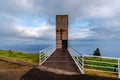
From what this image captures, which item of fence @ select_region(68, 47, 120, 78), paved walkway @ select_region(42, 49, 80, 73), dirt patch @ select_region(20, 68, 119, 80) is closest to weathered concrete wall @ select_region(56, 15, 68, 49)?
fence @ select_region(68, 47, 120, 78)

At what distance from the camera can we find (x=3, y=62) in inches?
990

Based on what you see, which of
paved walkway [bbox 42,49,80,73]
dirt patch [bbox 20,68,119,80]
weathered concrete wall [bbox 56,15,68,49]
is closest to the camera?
dirt patch [bbox 20,68,119,80]

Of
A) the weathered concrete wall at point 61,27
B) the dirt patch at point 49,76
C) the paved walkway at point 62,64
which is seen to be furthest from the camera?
the weathered concrete wall at point 61,27

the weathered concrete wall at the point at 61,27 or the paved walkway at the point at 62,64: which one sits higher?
the weathered concrete wall at the point at 61,27

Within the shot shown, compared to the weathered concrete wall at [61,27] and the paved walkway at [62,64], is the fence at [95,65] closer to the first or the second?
the paved walkway at [62,64]

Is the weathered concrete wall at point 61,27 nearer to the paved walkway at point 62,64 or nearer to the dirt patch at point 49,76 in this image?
the paved walkway at point 62,64

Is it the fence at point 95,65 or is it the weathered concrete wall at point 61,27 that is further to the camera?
the weathered concrete wall at point 61,27

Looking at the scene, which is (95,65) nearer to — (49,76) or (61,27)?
(49,76)

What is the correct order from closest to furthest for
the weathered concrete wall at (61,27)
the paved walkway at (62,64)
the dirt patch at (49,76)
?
the dirt patch at (49,76) < the paved walkway at (62,64) < the weathered concrete wall at (61,27)

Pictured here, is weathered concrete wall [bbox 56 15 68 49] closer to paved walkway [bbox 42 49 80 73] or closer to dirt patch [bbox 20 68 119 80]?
paved walkway [bbox 42 49 80 73]

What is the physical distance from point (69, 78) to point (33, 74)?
8.86 ft

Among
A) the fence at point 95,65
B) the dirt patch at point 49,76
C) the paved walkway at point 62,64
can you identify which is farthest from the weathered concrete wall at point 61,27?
the dirt patch at point 49,76

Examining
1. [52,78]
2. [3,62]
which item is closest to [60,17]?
[3,62]

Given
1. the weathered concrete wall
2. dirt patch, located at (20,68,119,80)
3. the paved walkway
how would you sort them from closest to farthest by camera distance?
dirt patch, located at (20,68,119,80) → the paved walkway → the weathered concrete wall
